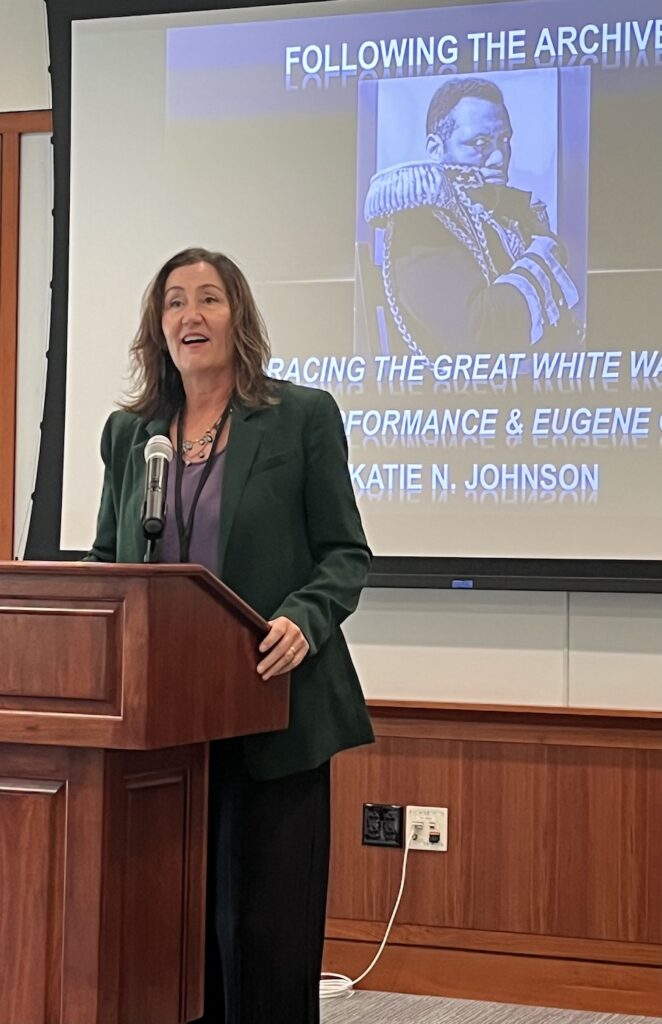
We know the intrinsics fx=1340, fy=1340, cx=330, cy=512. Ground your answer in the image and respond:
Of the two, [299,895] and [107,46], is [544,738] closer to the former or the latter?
[299,895]

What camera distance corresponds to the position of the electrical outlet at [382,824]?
3.55m

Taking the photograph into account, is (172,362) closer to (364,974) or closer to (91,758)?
(91,758)

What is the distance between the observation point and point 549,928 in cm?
344

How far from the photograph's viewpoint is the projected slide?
3.47 meters

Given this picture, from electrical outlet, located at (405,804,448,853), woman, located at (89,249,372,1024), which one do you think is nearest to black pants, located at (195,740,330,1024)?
woman, located at (89,249,372,1024)

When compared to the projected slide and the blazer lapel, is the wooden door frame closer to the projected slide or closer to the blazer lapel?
the projected slide

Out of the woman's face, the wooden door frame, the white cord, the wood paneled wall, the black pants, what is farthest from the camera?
the wooden door frame

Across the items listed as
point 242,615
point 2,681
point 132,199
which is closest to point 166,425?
point 242,615

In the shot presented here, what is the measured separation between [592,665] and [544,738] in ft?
0.76

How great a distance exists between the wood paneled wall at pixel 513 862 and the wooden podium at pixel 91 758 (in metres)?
1.90

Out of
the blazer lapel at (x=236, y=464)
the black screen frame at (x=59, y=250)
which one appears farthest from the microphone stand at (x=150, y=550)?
the black screen frame at (x=59, y=250)

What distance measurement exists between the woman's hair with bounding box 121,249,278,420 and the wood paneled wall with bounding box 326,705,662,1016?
1637 mm

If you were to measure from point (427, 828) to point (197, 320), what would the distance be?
1.93 m

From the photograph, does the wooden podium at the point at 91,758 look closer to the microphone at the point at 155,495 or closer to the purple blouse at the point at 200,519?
the microphone at the point at 155,495
